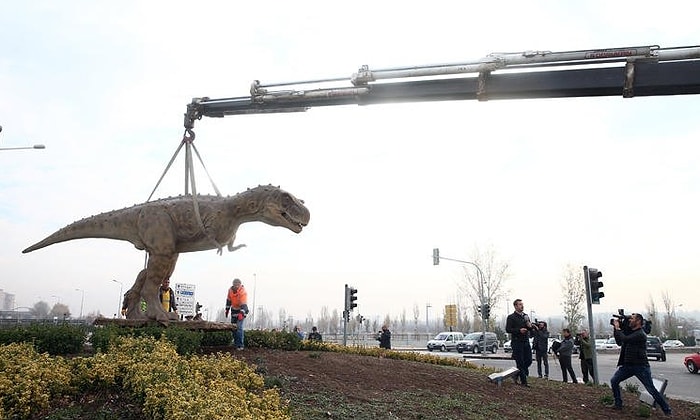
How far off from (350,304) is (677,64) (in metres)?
15.6

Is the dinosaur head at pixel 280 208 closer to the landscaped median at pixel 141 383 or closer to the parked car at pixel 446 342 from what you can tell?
the landscaped median at pixel 141 383

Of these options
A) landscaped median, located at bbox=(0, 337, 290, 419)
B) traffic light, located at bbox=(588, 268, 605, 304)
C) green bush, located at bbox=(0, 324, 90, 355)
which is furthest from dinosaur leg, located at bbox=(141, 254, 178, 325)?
traffic light, located at bbox=(588, 268, 605, 304)

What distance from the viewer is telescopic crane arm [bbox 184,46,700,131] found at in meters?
7.29

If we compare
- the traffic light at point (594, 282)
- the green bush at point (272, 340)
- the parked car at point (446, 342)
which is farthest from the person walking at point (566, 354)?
the parked car at point (446, 342)

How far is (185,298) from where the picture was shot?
81.2 feet

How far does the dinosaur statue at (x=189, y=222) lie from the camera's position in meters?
9.13

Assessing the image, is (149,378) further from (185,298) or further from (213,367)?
(185,298)

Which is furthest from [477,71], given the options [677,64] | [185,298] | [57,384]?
[185,298]

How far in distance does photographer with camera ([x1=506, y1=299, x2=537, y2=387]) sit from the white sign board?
17.5m

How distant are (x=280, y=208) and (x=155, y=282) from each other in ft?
8.32

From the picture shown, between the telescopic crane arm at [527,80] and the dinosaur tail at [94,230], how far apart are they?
Result: 141 inches

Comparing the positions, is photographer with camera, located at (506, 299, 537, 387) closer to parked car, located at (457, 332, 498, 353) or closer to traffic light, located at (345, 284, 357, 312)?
traffic light, located at (345, 284, 357, 312)

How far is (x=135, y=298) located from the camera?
32.6ft

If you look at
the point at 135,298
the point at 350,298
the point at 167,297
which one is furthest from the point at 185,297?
the point at 135,298
